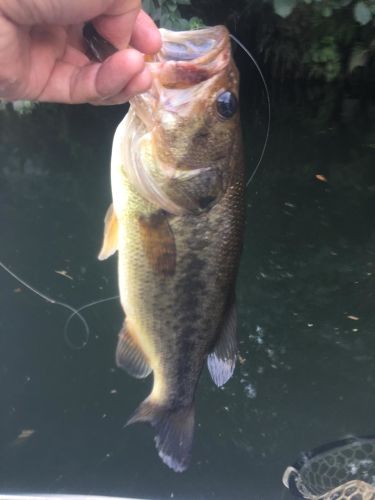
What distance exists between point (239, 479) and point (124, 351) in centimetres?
180

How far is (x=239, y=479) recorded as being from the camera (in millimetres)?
3477

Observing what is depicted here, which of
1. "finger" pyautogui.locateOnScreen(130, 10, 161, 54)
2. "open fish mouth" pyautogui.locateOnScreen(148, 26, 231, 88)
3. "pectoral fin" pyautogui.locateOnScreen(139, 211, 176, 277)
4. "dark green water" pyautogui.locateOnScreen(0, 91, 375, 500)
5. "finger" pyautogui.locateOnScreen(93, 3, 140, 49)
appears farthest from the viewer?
"dark green water" pyautogui.locateOnScreen(0, 91, 375, 500)

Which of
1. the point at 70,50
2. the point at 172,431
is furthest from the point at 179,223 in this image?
the point at 172,431

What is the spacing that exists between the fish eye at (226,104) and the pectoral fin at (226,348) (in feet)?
2.08

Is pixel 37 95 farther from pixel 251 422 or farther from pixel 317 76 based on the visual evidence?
pixel 317 76

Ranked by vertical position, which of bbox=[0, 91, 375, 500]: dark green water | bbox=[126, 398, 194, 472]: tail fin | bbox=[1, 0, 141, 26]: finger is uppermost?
bbox=[1, 0, 141, 26]: finger

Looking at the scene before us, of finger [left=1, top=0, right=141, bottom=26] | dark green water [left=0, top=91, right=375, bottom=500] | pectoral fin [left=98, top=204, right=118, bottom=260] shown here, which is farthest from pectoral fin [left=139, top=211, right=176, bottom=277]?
dark green water [left=0, top=91, right=375, bottom=500]

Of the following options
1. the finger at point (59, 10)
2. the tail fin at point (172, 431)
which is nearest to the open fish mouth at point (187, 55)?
the finger at point (59, 10)

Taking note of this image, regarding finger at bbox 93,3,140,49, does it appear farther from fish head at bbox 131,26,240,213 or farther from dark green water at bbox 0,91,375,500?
dark green water at bbox 0,91,375,500

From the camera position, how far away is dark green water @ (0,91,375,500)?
142 inches

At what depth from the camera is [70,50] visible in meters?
1.51

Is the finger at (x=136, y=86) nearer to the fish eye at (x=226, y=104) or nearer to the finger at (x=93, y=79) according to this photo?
the finger at (x=93, y=79)

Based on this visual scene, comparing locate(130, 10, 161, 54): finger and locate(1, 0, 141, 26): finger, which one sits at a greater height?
locate(1, 0, 141, 26): finger

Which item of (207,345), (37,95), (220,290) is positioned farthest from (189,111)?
(207,345)
